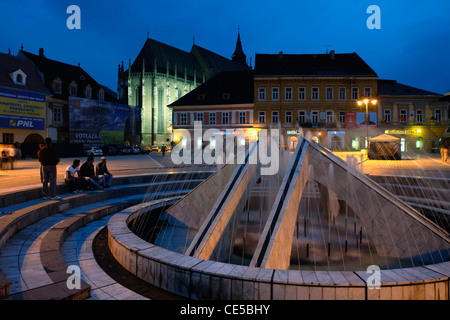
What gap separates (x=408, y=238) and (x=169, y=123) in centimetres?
5780

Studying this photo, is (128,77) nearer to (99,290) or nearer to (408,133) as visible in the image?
(408,133)

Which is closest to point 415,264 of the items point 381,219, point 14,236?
point 381,219

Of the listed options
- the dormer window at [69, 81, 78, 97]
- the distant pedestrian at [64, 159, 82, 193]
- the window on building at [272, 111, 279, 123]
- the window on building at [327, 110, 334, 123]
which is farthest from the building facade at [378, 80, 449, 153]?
the dormer window at [69, 81, 78, 97]

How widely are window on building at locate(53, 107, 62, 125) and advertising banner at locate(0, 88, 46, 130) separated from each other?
5361 millimetres

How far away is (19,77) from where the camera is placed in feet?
105

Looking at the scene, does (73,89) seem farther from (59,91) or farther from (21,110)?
(21,110)

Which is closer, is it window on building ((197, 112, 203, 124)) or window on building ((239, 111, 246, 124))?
window on building ((239, 111, 246, 124))

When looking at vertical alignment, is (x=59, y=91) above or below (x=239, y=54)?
below

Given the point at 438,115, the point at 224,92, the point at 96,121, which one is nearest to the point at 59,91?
the point at 96,121

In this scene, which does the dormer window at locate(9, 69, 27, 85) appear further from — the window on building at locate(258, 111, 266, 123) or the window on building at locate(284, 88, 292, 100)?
the window on building at locate(284, 88, 292, 100)

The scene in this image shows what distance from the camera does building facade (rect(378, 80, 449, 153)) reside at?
39781 millimetres

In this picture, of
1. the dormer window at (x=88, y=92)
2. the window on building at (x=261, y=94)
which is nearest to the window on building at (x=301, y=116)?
the window on building at (x=261, y=94)

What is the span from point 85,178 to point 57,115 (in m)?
34.1

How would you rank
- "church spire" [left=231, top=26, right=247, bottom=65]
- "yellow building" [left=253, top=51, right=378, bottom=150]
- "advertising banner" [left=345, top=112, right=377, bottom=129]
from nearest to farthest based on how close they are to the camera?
"advertising banner" [left=345, top=112, right=377, bottom=129] < "yellow building" [left=253, top=51, right=378, bottom=150] < "church spire" [left=231, top=26, right=247, bottom=65]
